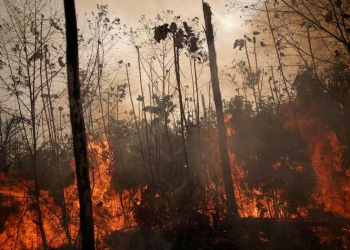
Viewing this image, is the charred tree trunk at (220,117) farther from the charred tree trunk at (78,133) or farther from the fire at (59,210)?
the charred tree trunk at (78,133)

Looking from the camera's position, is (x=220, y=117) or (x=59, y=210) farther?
(x=59, y=210)

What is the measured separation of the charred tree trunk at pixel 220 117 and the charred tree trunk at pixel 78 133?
6048 millimetres

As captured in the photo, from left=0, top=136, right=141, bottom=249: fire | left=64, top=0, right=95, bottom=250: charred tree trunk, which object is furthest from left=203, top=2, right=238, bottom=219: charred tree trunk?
left=64, top=0, right=95, bottom=250: charred tree trunk

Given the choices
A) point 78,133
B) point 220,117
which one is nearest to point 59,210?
point 220,117

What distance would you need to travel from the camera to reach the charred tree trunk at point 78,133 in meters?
6.29

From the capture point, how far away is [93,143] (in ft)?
63.1

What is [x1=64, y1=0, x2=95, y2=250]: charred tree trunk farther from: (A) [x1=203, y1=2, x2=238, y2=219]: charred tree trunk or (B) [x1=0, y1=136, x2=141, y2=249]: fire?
(A) [x1=203, y1=2, x2=238, y2=219]: charred tree trunk

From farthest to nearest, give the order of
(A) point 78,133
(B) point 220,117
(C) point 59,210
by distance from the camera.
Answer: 1. (C) point 59,210
2. (B) point 220,117
3. (A) point 78,133

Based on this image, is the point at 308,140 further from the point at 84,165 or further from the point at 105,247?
the point at 84,165

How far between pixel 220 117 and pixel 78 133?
6314 millimetres

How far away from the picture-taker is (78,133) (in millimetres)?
6527

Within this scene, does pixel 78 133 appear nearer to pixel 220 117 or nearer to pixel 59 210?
pixel 220 117

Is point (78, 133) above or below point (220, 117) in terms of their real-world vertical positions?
below

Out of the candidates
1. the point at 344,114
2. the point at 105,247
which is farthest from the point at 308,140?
the point at 105,247
